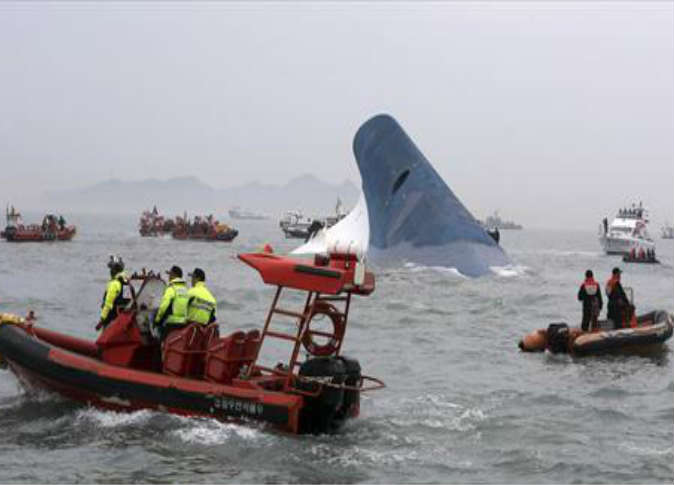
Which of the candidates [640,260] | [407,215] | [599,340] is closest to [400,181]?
[407,215]

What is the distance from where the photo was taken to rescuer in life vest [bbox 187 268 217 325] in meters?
12.8

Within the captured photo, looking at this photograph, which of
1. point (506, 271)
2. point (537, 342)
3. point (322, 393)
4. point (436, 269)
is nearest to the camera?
point (322, 393)

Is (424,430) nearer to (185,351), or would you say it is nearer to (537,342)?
(185,351)

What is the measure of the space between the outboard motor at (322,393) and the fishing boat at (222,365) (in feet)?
0.04

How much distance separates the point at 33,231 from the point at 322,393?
207 ft

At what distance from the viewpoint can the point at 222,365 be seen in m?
12.3

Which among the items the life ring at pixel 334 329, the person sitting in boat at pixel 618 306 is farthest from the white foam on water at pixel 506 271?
the life ring at pixel 334 329

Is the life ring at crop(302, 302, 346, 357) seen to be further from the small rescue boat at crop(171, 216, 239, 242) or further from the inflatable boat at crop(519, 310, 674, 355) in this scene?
the small rescue boat at crop(171, 216, 239, 242)

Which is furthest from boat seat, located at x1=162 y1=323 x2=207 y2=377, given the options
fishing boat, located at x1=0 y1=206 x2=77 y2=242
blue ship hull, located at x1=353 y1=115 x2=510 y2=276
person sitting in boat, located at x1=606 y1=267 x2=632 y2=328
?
fishing boat, located at x1=0 y1=206 x2=77 y2=242

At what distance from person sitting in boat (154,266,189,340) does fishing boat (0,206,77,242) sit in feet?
194

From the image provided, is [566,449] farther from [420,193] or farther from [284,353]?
[420,193]

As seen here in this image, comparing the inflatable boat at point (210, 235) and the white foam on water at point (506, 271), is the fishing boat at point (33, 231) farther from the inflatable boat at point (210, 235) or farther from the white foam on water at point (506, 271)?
the white foam on water at point (506, 271)

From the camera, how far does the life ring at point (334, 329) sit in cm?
1222

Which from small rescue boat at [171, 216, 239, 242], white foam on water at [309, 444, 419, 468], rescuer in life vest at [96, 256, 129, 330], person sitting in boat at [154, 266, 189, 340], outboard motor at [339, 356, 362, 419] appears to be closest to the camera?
white foam on water at [309, 444, 419, 468]
